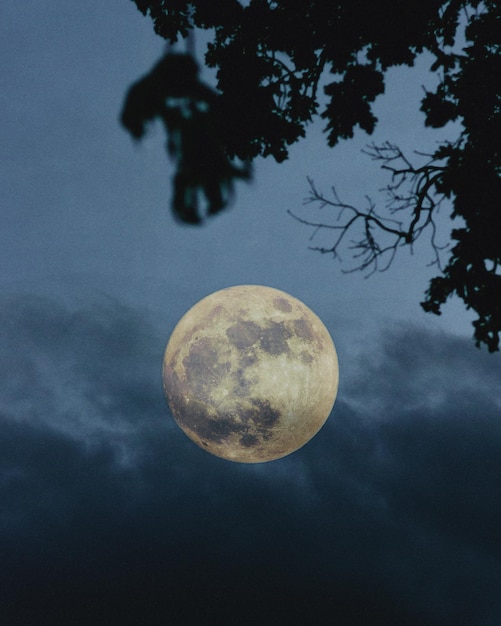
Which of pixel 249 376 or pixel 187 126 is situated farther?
pixel 187 126

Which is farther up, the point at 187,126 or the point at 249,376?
the point at 187,126

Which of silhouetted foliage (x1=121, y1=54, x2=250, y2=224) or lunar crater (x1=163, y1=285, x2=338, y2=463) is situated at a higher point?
silhouetted foliage (x1=121, y1=54, x2=250, y2=224)

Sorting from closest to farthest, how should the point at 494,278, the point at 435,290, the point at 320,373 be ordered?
the point at 494,278 < the point at 435,290 < the point at 320,373

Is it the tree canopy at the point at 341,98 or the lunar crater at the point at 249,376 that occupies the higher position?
the tree canopy at the point at 341,98

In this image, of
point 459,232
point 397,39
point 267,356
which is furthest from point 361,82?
point 267,356

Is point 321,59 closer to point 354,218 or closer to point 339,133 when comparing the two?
point 339,133

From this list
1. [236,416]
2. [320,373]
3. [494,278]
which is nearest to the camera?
[494,278]

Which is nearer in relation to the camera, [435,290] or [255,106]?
[435,290]

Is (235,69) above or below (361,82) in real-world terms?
below

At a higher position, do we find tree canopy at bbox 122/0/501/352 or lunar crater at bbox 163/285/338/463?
tree canopy at bbox 122/0/501/352

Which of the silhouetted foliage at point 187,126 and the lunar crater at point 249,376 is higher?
the silhouetted foliage at point 187,126

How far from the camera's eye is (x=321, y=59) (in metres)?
6.58

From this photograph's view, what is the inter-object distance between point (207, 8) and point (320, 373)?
223 inches

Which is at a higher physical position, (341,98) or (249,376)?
(341,98)
